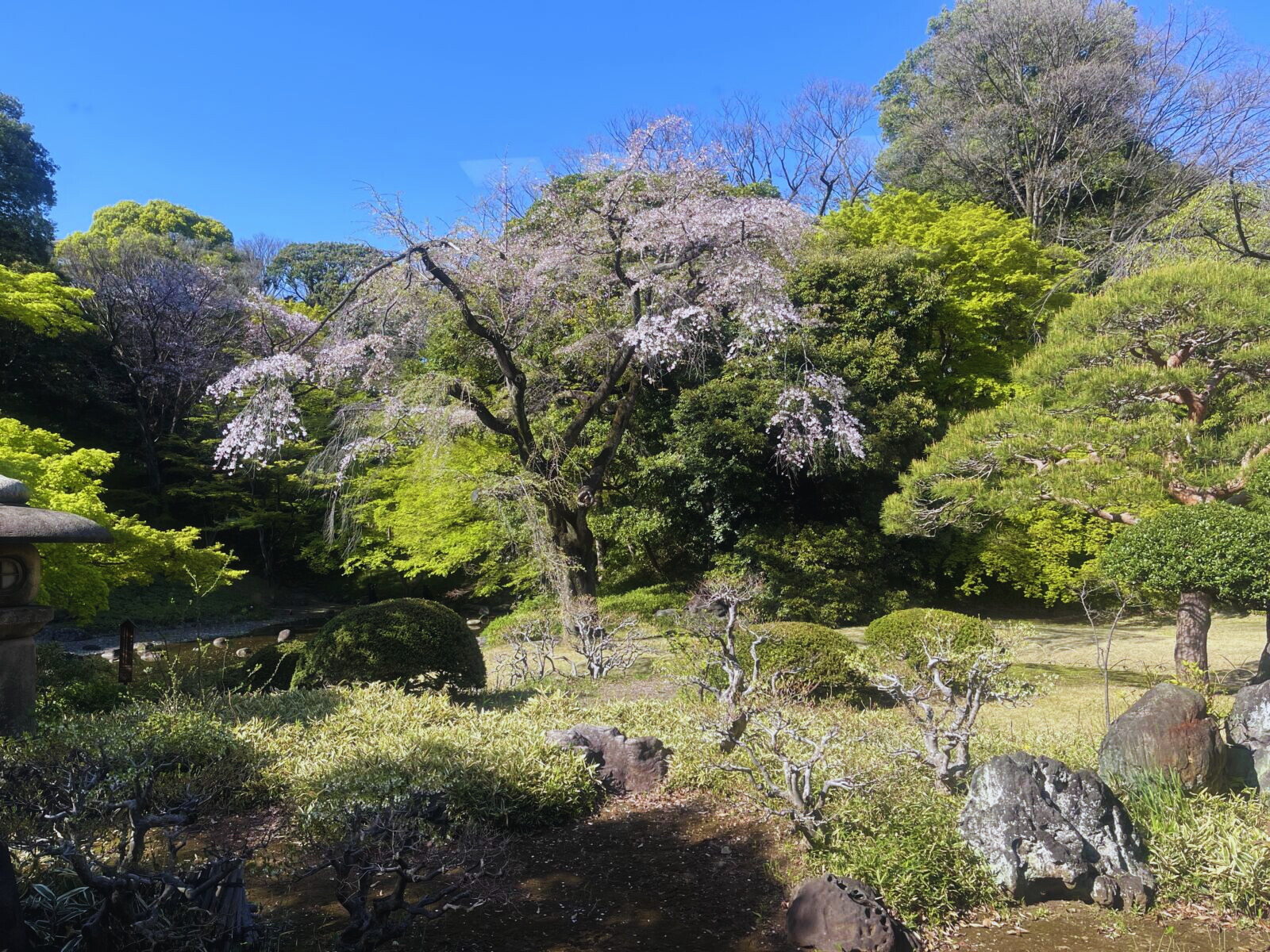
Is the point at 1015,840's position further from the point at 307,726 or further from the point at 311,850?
the point at 307,726

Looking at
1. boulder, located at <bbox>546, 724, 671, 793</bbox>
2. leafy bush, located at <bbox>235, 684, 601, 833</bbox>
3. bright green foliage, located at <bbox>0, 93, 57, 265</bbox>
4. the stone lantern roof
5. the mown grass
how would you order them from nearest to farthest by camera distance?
the mown grass → leafy bush, located at <bbox>235, 684, 601, 833</bbox> → boulder, located at <bbox>546, 724, 671, 793</bbox> → the stone lantern roof → bright green foliage, located at <bbox>0, 93, 57, 265</bbox>

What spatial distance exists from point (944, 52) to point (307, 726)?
23.5 m

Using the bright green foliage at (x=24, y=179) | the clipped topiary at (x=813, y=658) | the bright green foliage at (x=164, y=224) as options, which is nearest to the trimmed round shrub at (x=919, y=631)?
the clipped topiary at (x=813, y=658)

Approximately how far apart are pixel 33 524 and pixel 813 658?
6251 millimetres

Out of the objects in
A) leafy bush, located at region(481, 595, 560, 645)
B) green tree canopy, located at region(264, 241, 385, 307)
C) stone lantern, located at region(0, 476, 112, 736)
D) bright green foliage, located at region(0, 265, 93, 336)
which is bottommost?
leafy bush, located at region(481, 595, 560, 645)

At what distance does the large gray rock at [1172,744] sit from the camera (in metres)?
4.23

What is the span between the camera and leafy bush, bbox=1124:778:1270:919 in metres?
3.47

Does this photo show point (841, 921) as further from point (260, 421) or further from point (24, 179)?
point (24, 179)

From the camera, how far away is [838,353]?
13898 mm

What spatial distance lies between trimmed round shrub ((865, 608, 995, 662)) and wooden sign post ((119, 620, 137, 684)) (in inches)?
319

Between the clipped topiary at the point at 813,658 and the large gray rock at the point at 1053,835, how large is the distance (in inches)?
138

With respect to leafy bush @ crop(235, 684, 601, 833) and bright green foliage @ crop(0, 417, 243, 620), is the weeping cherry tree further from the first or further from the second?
leafy bush @ crop(235, 684, 601, 833)

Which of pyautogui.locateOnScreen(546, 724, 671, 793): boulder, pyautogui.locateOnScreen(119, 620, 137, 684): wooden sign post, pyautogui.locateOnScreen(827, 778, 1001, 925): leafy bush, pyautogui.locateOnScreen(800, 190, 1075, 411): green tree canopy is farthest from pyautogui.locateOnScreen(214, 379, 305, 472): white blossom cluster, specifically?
pyautogui.locateOnScreen(800, 190, 1075, 411): green tree canopy

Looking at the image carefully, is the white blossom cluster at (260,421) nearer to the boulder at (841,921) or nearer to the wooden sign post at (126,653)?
the wooden sign post at (126,653)
